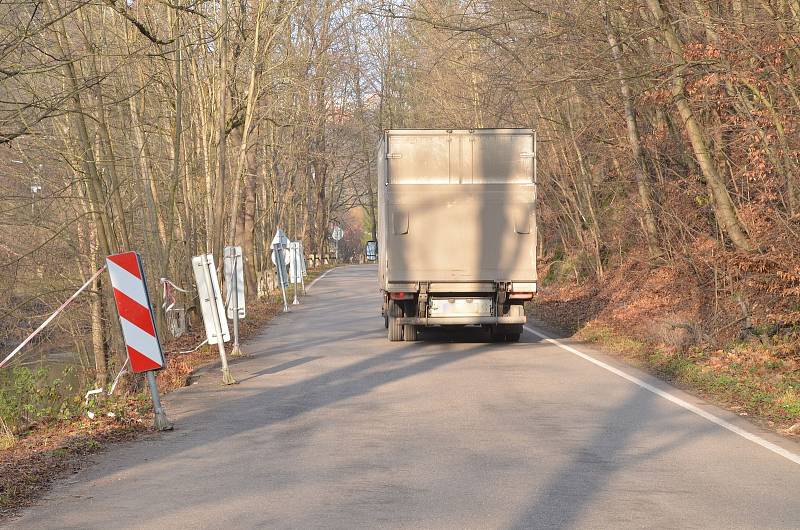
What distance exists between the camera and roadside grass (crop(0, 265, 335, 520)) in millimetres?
7250

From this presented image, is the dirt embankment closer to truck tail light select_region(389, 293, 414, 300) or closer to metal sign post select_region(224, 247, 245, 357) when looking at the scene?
truck tail light select_region(389, 293, 414, 300)

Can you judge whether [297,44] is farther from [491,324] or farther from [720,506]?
[720,506]

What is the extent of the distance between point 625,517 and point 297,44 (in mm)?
33011

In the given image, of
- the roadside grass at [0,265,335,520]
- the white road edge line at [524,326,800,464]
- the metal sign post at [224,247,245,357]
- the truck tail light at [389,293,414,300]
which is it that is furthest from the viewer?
the truck tail light at [389,293,414,300]

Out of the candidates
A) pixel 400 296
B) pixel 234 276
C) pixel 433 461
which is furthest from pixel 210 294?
pixel 433 461

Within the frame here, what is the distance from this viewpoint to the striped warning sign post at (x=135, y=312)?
30.0ft

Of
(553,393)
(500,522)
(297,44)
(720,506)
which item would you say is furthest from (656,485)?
(297,44)

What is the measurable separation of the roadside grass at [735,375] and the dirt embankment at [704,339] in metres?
0.01

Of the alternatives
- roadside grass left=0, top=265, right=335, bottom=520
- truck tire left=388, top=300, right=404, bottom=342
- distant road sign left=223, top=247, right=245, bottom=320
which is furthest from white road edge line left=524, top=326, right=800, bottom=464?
distant road sign left=223, top=247, right=245, bottom=320

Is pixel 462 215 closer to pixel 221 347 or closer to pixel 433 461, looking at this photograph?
pixel 221 347

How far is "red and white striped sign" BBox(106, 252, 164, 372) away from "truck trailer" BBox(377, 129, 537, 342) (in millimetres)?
8013

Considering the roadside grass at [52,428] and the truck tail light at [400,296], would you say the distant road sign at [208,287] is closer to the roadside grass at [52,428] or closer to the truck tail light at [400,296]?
the roadside grass at [52,428]

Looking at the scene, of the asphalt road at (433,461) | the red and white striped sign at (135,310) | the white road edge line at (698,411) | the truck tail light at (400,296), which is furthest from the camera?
the truck tail light at (400,296)

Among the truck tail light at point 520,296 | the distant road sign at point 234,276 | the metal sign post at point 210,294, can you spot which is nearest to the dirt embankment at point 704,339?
the truck tail light at point 520,296
